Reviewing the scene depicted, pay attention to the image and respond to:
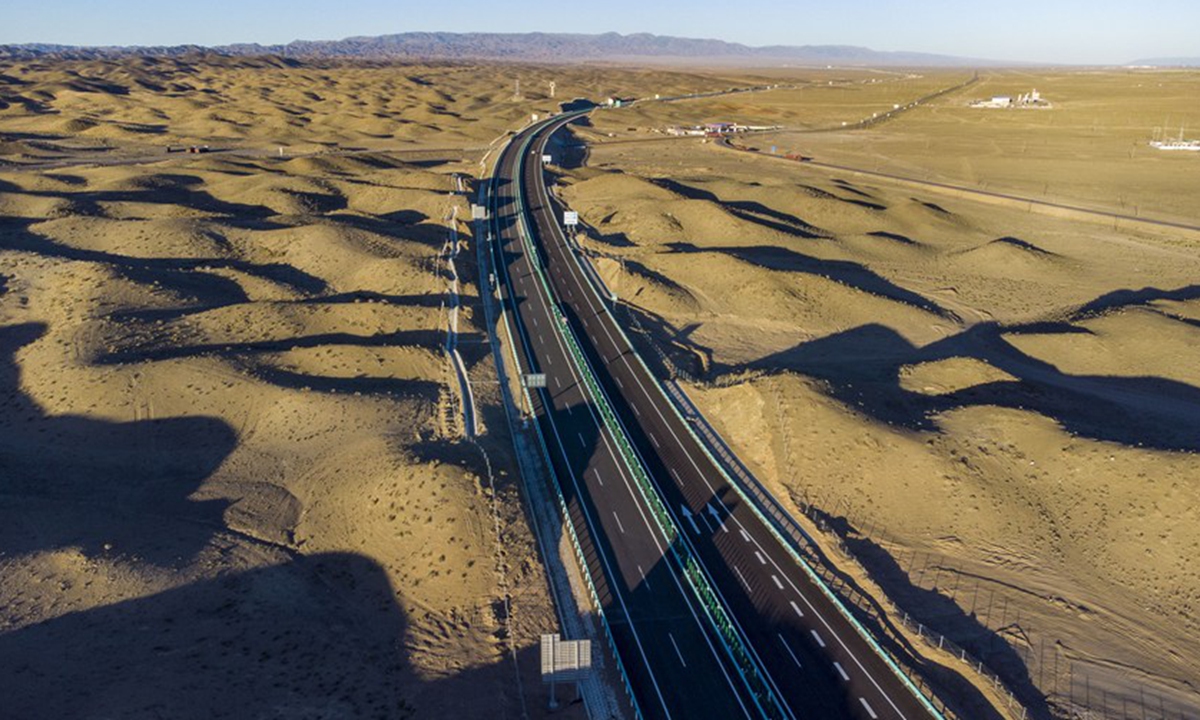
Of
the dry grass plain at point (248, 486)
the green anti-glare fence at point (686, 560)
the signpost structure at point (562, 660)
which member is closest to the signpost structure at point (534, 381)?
the dry grass plain at point (248, 486)

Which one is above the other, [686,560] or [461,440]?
[461,440]

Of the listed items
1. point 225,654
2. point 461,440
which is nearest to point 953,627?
point 461,440

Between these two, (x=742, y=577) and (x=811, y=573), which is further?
(x=742, y=577)

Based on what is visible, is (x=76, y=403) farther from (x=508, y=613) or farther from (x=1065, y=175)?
(x=1065, y=175)

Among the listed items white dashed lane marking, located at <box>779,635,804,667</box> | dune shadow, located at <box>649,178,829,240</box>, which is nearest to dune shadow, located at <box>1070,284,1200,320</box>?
→ dune shadow, located at <box>649,178,829,240</box>

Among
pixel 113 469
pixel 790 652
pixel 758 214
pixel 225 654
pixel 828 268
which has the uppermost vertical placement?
pixel 758 214

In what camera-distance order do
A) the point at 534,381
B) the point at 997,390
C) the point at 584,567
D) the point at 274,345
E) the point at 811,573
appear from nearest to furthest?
1. the point at 811,573
2. the point at 584,567
3. the point at 534,381
4. the point at 997,390
5. the point at 274,345

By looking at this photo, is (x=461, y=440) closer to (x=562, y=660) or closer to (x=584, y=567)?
(x=584, y=567)
